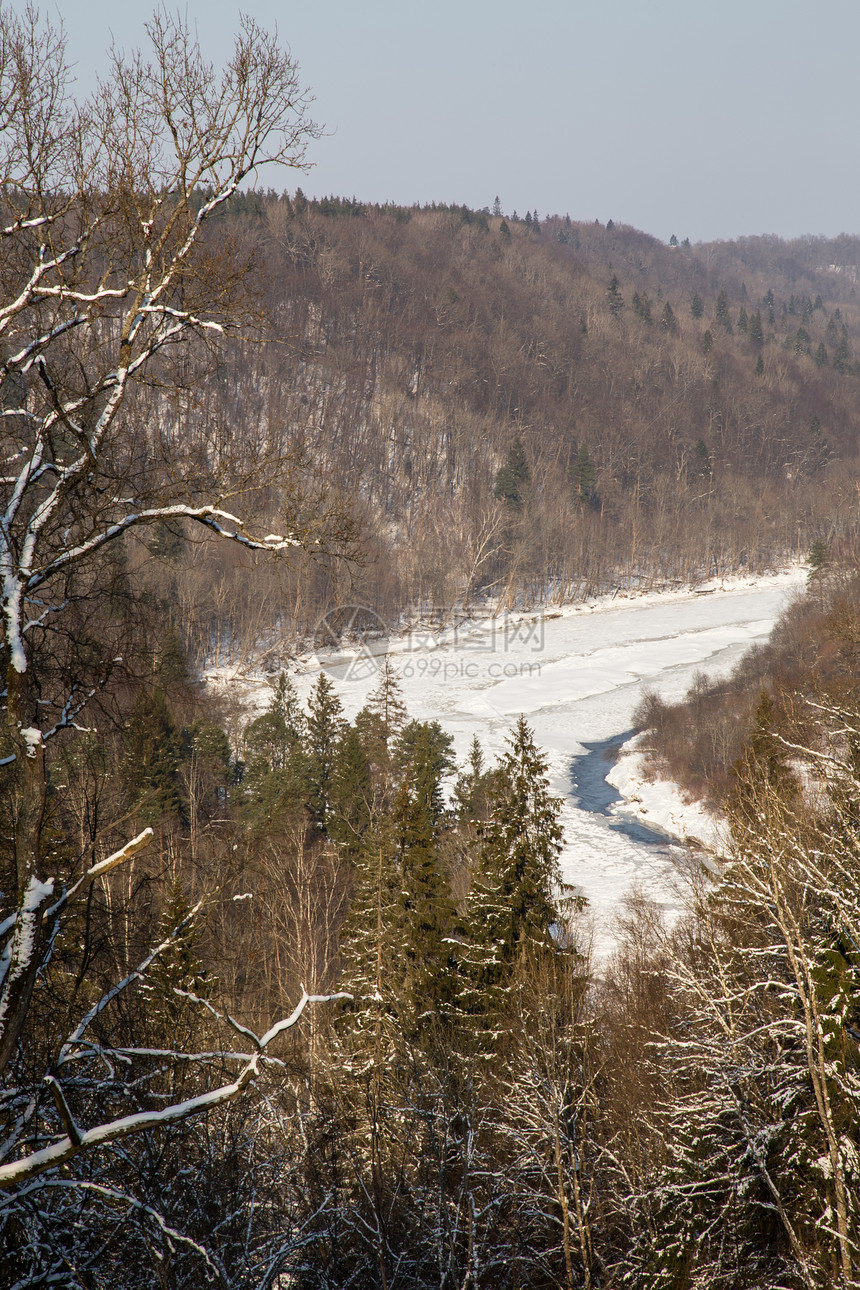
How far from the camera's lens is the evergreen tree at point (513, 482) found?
3730 inches

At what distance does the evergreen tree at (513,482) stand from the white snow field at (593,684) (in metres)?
20.5

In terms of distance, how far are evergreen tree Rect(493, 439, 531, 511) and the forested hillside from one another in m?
0.30

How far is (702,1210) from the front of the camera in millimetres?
8852

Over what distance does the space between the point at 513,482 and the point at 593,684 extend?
45011 millimetres

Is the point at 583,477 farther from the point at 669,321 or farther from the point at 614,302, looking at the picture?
the point at 669,321

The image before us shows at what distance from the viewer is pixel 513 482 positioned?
95.8m

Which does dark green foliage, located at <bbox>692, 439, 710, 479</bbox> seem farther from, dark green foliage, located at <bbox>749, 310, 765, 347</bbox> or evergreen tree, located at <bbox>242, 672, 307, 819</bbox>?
evergreen tree, located at <bbox>242, 672, 307, 819</bbox>

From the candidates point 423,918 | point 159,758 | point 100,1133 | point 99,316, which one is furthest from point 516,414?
point 100,1133

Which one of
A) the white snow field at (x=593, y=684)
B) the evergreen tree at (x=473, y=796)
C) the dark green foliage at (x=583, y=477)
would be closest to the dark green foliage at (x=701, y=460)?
the dark green foliage at (x=583, y=477)

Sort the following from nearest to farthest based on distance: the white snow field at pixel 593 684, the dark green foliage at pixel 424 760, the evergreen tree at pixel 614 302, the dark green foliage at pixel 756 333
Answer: the dark green foliage at pixel 424 760 → the white snow field at pixel 593 684 → the evergreen tree at pixel 614 302 → the dark green foliage at pixel 756 333

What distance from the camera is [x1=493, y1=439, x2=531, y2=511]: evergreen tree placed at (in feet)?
311

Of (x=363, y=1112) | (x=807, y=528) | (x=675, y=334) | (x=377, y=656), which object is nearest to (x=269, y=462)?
(x=363, y=1112)

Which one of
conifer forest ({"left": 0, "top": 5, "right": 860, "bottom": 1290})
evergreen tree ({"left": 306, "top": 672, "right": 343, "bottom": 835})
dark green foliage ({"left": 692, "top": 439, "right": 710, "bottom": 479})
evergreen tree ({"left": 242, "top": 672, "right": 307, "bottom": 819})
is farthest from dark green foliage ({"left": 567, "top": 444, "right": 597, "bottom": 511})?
evergreen tree ({"left": 306, "top": 672, "right": 343, "bottom": 835})

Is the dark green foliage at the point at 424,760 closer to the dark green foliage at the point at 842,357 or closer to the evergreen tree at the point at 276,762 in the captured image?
the evergreen tree at the point at 276,762
